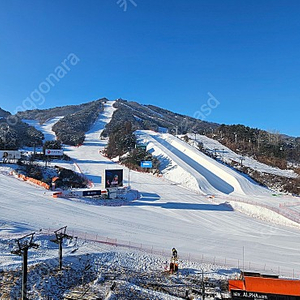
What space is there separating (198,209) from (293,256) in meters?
12.1

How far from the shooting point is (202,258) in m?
16.9

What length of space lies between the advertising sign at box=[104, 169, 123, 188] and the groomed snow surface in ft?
7.88

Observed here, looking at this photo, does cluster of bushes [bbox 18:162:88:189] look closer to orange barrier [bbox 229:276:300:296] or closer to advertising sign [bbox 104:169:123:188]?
advertising sign [bbox 104:169:123:188]

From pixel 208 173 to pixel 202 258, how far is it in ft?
101

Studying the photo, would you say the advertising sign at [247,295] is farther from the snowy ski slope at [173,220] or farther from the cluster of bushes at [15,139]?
the cluster of bushes at [15,139]

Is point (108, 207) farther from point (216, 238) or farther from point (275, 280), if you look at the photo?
point (275, 280)

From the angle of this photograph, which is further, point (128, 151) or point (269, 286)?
point (128, 151)

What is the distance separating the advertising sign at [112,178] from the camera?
29859 mm

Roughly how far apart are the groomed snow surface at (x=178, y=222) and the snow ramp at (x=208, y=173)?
0.25 m

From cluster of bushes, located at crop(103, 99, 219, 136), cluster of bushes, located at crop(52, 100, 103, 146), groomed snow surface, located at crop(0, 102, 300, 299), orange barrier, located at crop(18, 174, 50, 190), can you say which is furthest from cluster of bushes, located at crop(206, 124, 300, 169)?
orange barrier, located at crop(18, 174, 50, 190)

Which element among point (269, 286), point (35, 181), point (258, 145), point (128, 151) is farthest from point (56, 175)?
point (258, 145)

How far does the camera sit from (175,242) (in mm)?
19484

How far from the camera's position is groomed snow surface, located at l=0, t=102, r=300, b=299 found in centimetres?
1630

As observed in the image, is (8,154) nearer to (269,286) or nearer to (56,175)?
(56,175)
